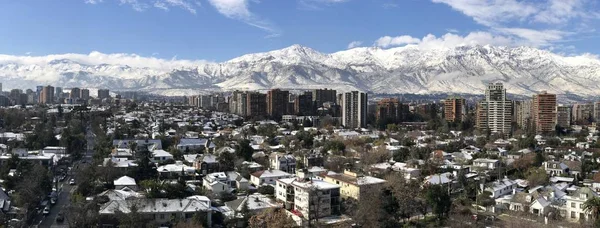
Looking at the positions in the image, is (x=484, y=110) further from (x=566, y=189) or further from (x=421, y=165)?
(x=566, y=189)

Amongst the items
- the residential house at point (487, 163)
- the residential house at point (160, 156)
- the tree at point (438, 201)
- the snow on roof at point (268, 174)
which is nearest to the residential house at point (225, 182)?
the snow on roof at point (268, 174)

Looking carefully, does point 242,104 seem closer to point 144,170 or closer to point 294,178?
point 144,170

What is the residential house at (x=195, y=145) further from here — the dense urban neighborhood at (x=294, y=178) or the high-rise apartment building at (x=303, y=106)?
the high-rise apartment building at (x=303, y=106)

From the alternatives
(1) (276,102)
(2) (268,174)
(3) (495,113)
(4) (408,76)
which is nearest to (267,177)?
(2) (268,174)

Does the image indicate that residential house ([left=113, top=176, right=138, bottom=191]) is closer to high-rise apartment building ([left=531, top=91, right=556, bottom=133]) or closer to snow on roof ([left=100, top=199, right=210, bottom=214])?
snow on roof ([left=100, top=199, right=210, bottom=214])

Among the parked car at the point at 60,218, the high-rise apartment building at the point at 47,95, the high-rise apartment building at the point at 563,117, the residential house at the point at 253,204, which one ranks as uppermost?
the high-rise apartment building at the point at 47,95
